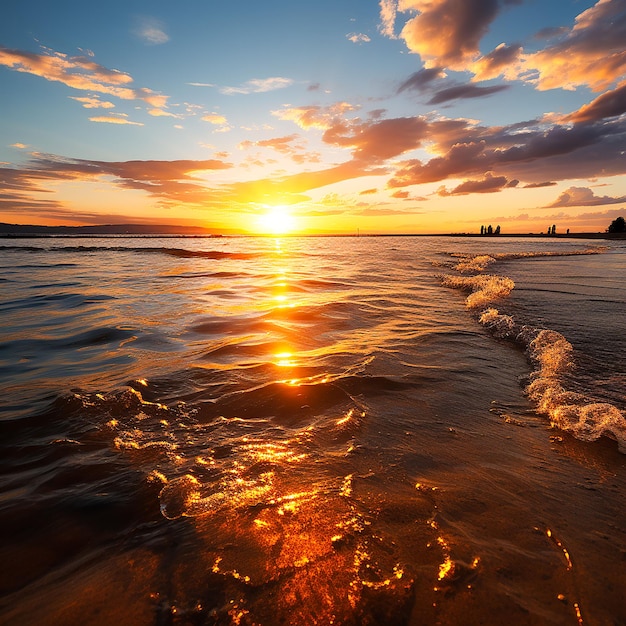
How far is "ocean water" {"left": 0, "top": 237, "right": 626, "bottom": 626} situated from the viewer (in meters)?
1.62

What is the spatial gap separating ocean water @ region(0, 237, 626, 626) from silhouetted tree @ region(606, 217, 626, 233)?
109828mm

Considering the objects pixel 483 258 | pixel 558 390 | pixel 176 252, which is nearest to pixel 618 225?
pixel 483 258

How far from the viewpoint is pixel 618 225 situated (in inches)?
3425

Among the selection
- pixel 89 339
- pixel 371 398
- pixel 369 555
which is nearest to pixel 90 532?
pixel 369 555

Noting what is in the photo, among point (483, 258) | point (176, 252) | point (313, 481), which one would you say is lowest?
point (176, 252)

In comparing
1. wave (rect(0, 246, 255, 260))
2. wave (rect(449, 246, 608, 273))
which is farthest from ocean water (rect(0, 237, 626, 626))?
wave (rect(0, 246, 255, 260))

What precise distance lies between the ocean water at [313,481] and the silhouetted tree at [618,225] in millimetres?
109828

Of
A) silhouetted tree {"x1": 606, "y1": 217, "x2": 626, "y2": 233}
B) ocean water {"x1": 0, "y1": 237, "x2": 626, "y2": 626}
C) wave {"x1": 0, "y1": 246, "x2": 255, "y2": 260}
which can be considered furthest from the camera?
silhouetted tree {"x1": 606, "y1": 217, "x2": 626, "y2": 233}

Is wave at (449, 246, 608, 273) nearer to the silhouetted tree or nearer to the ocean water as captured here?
the ocean water

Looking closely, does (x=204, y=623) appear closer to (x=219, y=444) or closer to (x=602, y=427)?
(x=219, y=444)

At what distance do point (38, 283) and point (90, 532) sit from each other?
14695 mm

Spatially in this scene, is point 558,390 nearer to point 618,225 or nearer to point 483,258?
point 483,258

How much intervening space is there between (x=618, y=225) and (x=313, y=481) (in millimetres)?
116568

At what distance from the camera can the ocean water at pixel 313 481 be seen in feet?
5.32
